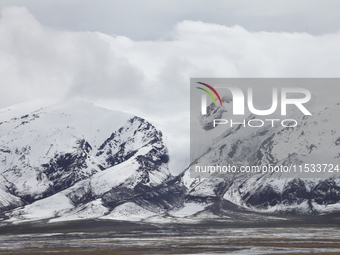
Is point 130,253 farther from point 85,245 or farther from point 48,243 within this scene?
point 48,243

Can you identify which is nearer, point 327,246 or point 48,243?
point 327,246

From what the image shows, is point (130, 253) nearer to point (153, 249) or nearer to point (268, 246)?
point (153, 249)

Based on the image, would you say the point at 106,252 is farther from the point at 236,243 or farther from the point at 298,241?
the point at 298,241

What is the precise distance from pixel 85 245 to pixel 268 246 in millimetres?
51873

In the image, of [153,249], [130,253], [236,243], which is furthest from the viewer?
[236,243]

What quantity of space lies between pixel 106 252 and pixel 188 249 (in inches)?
807

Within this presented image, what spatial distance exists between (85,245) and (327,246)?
220 ft

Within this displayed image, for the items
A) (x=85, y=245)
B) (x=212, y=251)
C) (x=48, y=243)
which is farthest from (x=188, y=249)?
(x=48, y=243)

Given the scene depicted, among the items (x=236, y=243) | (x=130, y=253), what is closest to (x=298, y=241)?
(x=236, y=243)

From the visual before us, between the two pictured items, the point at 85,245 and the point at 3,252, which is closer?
the point at 3,252

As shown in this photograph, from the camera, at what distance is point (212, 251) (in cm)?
14425

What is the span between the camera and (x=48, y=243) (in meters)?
182

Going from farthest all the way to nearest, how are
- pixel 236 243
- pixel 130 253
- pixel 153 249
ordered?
pixel 236 243, pixel 153 249, pixel 130 253

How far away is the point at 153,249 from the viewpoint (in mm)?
153250
